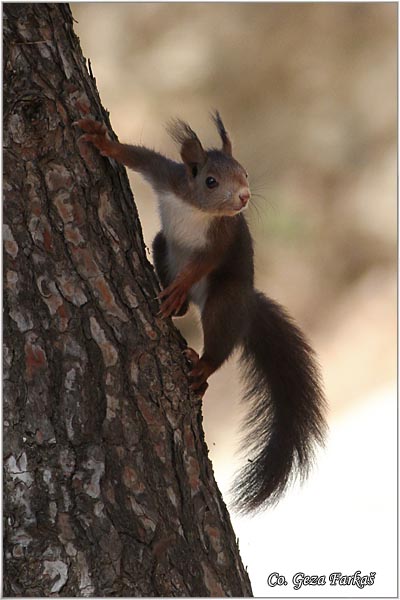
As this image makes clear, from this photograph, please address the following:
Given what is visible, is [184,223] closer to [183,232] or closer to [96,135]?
[183,232]

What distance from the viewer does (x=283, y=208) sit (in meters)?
7.99

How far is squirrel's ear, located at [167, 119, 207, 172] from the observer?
3236 millimetres

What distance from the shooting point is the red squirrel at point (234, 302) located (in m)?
3.09

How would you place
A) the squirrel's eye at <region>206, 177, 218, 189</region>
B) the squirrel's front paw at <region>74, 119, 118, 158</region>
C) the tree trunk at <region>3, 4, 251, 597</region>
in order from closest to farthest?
the tree trunk at <region>3, 4, 251, 597</region> < the squirrel's front paw at <region>74, 119, 118, 158</region> < the squirrel's eye at <region>206, 177, 218, 189</region>

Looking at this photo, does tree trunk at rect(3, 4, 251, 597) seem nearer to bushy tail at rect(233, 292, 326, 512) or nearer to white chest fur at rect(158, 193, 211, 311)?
bushy tail at rect(233, 292, 326, 512)

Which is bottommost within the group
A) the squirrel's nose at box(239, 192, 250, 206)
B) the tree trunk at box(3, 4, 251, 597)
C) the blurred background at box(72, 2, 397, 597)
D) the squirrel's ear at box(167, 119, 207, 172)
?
the tree trunk at box(3, 4, 251, 597)

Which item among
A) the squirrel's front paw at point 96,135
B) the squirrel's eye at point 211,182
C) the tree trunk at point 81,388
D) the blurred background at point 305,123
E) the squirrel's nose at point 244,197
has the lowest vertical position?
the tree trunk at point 81,388

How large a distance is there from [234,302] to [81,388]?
98 centimetres

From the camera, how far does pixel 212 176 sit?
317 cm

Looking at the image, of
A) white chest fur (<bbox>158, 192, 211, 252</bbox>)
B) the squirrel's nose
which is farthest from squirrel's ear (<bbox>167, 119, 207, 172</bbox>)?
the squirrel's nose

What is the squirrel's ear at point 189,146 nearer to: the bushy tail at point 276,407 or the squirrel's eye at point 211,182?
the squirrel's eye at point 211,182

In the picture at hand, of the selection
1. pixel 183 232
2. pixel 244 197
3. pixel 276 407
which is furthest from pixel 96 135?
pixel 276 407

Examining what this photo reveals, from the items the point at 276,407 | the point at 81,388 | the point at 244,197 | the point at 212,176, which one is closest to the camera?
the point at 81,388

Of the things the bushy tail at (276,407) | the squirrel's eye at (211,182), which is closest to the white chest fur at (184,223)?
the squirrel's eye at (211,182)
